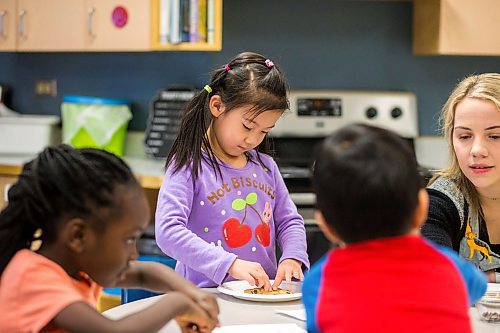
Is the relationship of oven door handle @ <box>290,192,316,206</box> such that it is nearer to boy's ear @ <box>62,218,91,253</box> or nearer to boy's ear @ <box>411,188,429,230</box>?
boy's ear @ <box>62,218,91,253</box>

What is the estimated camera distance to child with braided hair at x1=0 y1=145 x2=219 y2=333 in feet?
3.47

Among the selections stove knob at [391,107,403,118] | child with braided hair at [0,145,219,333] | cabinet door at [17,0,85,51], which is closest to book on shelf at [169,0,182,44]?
cabinet door at [17,0,85,51]

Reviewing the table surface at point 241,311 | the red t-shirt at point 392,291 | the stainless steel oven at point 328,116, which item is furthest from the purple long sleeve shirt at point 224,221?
the stainless steel oven at point 328,116

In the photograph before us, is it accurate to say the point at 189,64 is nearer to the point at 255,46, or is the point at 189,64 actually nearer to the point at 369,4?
the point at 255,46

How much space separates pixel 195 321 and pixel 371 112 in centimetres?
240

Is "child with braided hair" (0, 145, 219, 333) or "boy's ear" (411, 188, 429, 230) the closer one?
"boy's ear" (411, 188, 429, 230)

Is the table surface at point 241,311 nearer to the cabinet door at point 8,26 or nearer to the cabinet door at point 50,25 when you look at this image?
the cabinet door at point 50,25

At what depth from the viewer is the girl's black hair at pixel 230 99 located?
1.81 m

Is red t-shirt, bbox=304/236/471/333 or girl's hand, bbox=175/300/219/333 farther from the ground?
red t-shirt, bbox=304/236/471/333

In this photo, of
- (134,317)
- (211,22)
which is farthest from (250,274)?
(211,22)

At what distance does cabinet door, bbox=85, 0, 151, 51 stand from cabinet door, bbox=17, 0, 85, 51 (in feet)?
0.17

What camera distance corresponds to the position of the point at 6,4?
11.6 ft

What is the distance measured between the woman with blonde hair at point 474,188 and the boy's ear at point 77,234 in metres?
0.89

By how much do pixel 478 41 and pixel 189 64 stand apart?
1.31 metres
